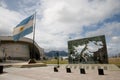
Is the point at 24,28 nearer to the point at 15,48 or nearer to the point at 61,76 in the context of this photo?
the point at 61,76

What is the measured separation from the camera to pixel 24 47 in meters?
89.1

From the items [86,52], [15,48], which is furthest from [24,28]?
[15,48]

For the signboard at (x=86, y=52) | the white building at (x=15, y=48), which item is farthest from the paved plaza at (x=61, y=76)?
the white building at (x=15, y=48)

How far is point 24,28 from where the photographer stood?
3067cm

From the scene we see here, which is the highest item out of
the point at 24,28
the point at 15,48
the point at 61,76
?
the point at 24,28

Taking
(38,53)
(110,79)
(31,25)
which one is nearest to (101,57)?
(110,79)

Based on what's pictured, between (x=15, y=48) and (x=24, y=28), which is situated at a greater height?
Result: (x=24, y=28)

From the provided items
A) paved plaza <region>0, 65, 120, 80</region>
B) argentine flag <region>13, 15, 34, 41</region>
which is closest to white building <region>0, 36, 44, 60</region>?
argentine flag <region>13, 15, 34, 41</region>

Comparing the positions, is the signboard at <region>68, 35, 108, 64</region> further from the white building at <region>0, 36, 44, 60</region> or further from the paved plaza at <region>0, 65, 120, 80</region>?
the white building at <region>0, 36, 44, 60</region>

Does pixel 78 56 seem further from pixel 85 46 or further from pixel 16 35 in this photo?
pixel 16 35

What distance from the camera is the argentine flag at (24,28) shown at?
1210 inches

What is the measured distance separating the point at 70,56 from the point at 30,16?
12415 millimetres

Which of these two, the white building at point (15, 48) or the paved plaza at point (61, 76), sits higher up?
the white building at point (15, 48)

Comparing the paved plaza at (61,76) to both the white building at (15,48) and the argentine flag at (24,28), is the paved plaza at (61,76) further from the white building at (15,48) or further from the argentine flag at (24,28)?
the white building at (15,48)
